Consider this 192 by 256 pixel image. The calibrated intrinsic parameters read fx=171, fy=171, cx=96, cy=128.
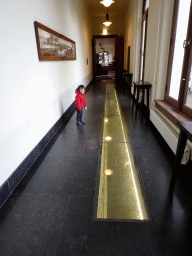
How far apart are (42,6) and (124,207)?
11.1 feet

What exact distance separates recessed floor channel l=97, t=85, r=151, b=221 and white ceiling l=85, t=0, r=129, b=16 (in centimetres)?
810

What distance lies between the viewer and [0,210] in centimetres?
175

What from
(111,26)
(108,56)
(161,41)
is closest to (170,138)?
(161,41)

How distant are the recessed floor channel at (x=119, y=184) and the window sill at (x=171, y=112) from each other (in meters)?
0.81

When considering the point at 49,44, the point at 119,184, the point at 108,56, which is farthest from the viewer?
the point at 108,56

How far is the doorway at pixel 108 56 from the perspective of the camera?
11.1m

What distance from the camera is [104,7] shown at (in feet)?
30.7

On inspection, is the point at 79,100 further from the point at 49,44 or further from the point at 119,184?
the point at 119,184

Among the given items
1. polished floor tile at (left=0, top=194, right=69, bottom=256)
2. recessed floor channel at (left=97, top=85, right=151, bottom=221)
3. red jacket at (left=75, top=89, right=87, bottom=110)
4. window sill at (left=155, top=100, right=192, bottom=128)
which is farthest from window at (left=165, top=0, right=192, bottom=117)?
polished floor tile at (left=0, top=194, right=69, bottom=256)

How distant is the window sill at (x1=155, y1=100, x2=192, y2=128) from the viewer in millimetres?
2496

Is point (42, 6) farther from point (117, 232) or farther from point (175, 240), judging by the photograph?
point (175, 240)

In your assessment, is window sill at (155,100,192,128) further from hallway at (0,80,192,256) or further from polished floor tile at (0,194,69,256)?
polished floor tile at (0,194,69,256)

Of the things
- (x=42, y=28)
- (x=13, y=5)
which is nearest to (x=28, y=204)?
(x=13, y=5)

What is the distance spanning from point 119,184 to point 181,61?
2.30 m
